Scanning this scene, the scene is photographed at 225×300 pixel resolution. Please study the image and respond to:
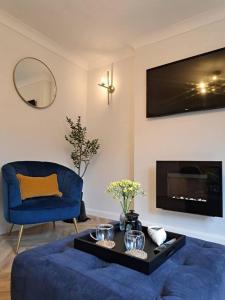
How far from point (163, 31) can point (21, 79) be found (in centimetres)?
192

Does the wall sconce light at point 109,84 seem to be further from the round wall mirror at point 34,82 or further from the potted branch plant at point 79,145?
the round wall mirror at point 34,82

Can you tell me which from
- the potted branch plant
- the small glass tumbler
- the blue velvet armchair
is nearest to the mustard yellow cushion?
the blue velvet armchair

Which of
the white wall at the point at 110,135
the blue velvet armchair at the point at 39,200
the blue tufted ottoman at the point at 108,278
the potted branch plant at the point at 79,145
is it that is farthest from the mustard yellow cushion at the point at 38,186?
the blue tufted ottoman at the point at 108,278

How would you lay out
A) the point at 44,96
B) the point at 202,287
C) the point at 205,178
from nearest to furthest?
the point at 202,287
the point at 205,178
the point at 44,96

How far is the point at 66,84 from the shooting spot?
3.57 meters

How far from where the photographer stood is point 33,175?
274 cm

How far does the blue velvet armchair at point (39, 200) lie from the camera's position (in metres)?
2.15

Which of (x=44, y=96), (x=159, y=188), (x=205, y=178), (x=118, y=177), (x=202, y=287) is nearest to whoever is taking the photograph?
(x=202, y=287)

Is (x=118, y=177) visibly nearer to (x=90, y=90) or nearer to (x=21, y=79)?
(x=90, y=90)

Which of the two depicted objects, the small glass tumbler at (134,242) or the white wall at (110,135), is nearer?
the small glass tumbler at (134,242)

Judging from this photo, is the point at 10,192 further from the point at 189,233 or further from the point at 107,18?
the point at 107,18

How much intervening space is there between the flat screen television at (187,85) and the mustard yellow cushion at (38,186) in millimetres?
1495

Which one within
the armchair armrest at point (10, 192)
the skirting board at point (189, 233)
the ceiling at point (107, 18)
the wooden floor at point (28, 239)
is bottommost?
the wooden floor at point (28, 239)

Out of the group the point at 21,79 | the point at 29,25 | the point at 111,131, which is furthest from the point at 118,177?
the point at 29,25
